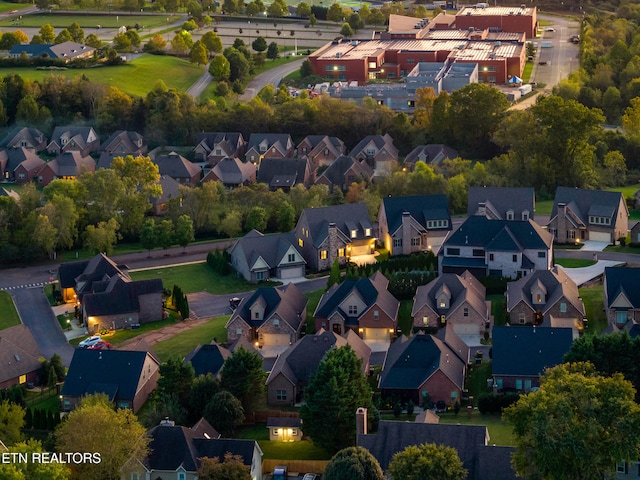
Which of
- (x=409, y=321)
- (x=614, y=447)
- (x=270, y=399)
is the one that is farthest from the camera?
(x=409, y=321)

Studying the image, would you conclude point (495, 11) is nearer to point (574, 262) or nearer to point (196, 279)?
point (574, 262)

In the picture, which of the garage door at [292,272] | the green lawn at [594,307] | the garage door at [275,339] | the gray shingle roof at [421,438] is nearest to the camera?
the gray shingle roof at [421,438]

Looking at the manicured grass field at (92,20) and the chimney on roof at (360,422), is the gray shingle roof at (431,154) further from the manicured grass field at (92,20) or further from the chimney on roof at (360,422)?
the manicured grass field at (92,20)

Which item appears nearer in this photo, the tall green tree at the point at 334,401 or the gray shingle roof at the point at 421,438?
the gray shingle roof at the point at 421,438

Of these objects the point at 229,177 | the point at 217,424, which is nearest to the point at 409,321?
the point at 217,424

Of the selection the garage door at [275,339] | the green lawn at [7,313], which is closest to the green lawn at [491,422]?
the garage door at [275,339]

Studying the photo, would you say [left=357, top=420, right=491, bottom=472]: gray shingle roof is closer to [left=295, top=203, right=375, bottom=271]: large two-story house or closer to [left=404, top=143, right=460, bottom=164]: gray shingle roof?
[left=295, top=203, right=375, bottom=271]: large two-story house

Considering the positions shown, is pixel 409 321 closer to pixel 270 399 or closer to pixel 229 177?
pixel 270 399

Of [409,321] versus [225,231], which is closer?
[409,321]
